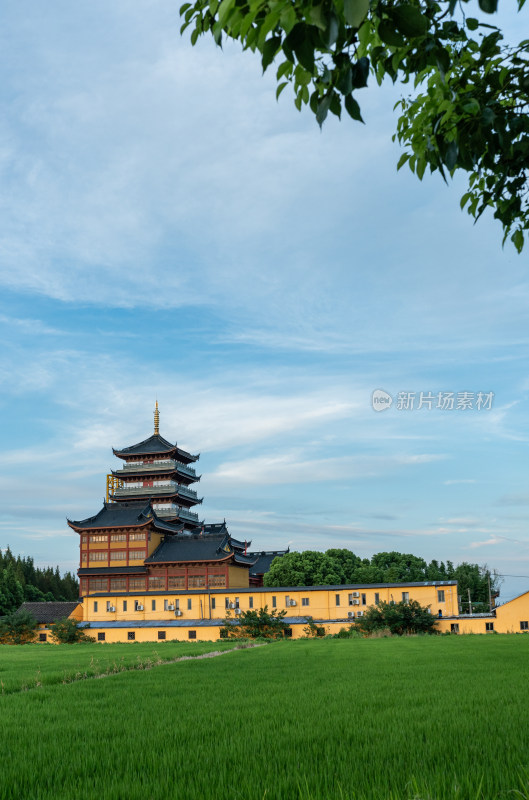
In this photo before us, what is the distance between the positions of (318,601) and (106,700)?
32.1 m

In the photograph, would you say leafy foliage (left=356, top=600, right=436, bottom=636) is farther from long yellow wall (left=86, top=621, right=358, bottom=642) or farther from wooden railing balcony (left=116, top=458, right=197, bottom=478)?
wooden railing balcony (left=116, top=458, right=197, bottom=478)

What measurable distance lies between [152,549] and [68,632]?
27.3ft

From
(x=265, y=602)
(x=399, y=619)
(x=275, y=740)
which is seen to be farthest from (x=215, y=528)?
(x=275, y=740)

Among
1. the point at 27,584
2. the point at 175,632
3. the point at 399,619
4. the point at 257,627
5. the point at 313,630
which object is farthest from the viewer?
the point at 27,584

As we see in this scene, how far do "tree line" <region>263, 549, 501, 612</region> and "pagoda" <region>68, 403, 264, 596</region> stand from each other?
3.53m

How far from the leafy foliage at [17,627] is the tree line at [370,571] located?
16668mm

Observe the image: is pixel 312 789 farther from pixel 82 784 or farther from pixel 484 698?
pixel 484 698

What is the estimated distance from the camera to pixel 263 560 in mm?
58562

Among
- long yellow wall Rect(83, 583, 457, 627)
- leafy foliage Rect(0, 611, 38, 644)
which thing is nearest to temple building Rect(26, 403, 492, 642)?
long yellow wall Rect(83, 583, 457, 627)

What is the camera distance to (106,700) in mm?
11289

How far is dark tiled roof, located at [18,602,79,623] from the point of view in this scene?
152ft

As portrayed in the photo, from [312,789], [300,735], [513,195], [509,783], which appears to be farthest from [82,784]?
[513,195]

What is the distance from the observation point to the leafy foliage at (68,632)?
42.9m

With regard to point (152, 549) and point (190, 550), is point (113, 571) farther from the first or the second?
point (190, 550)
